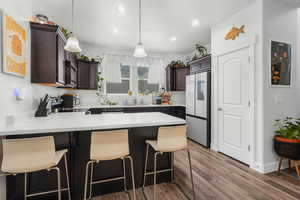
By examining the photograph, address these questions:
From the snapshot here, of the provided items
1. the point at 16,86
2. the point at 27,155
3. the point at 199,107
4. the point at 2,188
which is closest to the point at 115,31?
the point at 16,86

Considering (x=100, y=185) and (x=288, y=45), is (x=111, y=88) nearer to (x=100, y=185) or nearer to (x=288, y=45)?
(x=100, y=185)

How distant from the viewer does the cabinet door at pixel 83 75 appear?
406 centimetres

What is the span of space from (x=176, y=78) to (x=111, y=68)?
2.20m

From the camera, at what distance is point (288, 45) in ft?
8.38

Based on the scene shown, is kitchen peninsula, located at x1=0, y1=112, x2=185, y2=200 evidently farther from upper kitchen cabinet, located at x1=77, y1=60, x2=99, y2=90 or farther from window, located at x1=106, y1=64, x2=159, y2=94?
window, located at x1=106, y1=64, x2=159, y2=94

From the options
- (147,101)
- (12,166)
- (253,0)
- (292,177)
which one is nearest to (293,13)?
(253,0)

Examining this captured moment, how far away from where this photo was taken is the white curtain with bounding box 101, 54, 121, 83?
15.7ft

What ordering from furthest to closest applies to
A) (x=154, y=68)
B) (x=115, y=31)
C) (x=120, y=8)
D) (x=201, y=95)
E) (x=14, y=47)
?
(x=154, y=68) → (x=201, y=95) → (x=115, y=31) → (x=120, y=8) → (x=14, y=47)

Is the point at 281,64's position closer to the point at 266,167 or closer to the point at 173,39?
the point at 266,167

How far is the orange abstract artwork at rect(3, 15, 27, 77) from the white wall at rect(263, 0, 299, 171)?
3.48 m

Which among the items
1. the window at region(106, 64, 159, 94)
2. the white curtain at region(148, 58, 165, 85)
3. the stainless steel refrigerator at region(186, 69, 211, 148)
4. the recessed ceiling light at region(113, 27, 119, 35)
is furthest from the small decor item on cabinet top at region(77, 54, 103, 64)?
the stainless steel refrigerator at region(186, 69, 211, 148)

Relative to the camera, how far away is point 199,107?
373cm

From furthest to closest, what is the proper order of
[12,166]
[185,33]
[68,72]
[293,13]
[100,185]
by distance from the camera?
[185,33]
[68,72]
[293,13]
[100,185]
[12,166]

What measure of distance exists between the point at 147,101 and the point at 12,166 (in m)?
4.02
